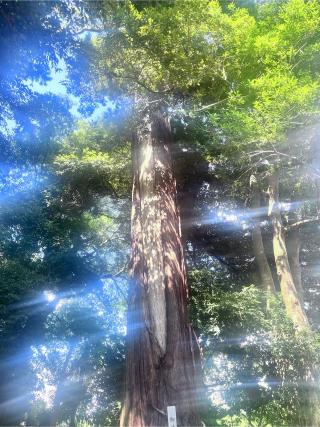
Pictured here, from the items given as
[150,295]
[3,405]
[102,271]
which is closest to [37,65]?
[150,295]

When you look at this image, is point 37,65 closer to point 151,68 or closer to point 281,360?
point 151,68

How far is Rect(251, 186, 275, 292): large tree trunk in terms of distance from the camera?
9.02m

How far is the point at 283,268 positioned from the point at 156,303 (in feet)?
13.0

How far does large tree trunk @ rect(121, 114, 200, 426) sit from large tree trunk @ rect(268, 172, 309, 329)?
2.88 m

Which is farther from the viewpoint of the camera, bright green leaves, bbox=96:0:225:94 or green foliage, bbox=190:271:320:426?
green foliage, bbox=190:271:320:426

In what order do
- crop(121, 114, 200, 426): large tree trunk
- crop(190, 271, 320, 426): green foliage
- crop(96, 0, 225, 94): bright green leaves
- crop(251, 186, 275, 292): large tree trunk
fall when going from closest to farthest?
crop(121, 114, 200, 426): large tree trunk < crop(96, 0, 225, 94): bright green leaves < crop(190, 271, 320, 426): green foliage < crop(251, 186, 275, 292): large tree trunk

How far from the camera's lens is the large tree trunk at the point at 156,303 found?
489cm

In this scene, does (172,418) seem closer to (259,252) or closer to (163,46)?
(259,252)

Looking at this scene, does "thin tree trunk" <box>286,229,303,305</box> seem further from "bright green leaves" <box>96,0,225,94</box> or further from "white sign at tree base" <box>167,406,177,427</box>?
"white sign at tree base" <box>167,406,177,427</box>

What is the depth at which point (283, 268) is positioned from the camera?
27.6ft

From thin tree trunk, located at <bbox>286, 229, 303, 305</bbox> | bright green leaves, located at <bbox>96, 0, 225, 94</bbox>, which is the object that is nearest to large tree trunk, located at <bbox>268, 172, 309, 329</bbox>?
thin tree trunk, located at <bbox>286, 229, 303, 305</bbox>

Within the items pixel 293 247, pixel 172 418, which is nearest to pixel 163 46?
pixel 172 418

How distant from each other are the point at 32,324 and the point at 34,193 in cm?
332

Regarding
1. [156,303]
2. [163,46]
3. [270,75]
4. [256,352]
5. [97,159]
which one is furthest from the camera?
[97,159]
